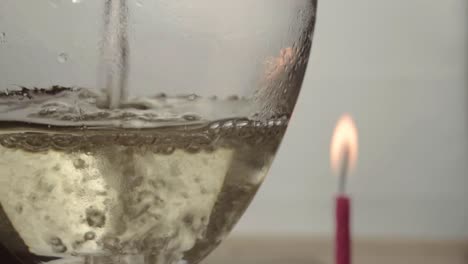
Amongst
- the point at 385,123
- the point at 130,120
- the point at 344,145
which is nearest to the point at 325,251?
the point at 385,123

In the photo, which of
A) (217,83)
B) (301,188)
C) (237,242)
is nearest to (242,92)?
(217,83)

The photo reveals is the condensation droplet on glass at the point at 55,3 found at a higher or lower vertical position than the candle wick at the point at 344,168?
higher

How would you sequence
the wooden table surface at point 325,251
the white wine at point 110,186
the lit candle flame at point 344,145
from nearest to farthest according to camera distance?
the white wine at point 110,186, the lit candle flame at point 344,145, the wooden table surface at point 325,251

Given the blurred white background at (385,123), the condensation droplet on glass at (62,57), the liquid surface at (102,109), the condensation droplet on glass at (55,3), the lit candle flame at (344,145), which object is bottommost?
the liquid surface at (102,109)

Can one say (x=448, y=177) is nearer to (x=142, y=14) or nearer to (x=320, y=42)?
(x=320, y=42)

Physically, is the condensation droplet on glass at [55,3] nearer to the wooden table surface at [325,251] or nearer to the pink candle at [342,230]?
the pink candle at [342,230]

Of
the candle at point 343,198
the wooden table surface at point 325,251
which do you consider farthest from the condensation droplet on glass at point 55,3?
the wooden table surface at point 325,251

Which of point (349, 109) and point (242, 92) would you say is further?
point (349, 109)
